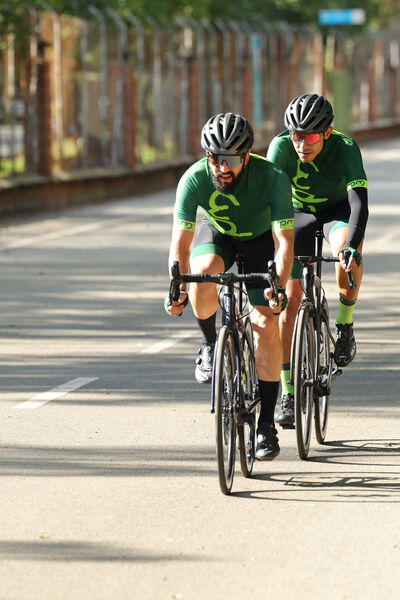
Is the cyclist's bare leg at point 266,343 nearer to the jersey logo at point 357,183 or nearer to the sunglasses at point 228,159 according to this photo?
the sunglasses at point 228,159

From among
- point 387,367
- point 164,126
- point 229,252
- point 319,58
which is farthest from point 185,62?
point 229,252

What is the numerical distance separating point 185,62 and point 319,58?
51.7 feet

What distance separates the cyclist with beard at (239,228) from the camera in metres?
7.29

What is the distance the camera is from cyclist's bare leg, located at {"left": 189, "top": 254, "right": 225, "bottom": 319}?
763cm

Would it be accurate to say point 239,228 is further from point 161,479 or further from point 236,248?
point 161,479

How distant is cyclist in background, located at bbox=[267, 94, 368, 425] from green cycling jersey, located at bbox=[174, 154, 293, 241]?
805 mm

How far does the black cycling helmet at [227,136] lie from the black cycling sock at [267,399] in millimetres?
1179

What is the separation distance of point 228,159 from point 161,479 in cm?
156

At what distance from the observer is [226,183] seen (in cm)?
736

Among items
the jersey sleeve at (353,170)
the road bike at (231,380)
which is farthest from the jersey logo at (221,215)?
the jersey sleeve at (353,170)

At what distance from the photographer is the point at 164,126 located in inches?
1289

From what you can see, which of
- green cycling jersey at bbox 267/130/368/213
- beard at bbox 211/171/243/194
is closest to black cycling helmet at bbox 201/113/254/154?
beard at bbox 211/171/243/194

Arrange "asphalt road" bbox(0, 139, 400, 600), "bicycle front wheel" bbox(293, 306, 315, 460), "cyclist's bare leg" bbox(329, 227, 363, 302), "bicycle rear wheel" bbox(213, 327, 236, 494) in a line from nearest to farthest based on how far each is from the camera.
Answer: "asphalt road" bbox(0, 139, 400, 600) < "bicycle rear wheel" bbox(213, 327, 236, 494) < "bicycle front wheel" bbox(293, 306, 315, 460) < "cyclist's bare leg" bbox(329, 227, 363, 302)

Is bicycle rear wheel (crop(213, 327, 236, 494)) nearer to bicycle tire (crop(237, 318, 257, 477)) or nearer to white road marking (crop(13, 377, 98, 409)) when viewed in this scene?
bicycle tire (crop(237, 318, 257, 477))
